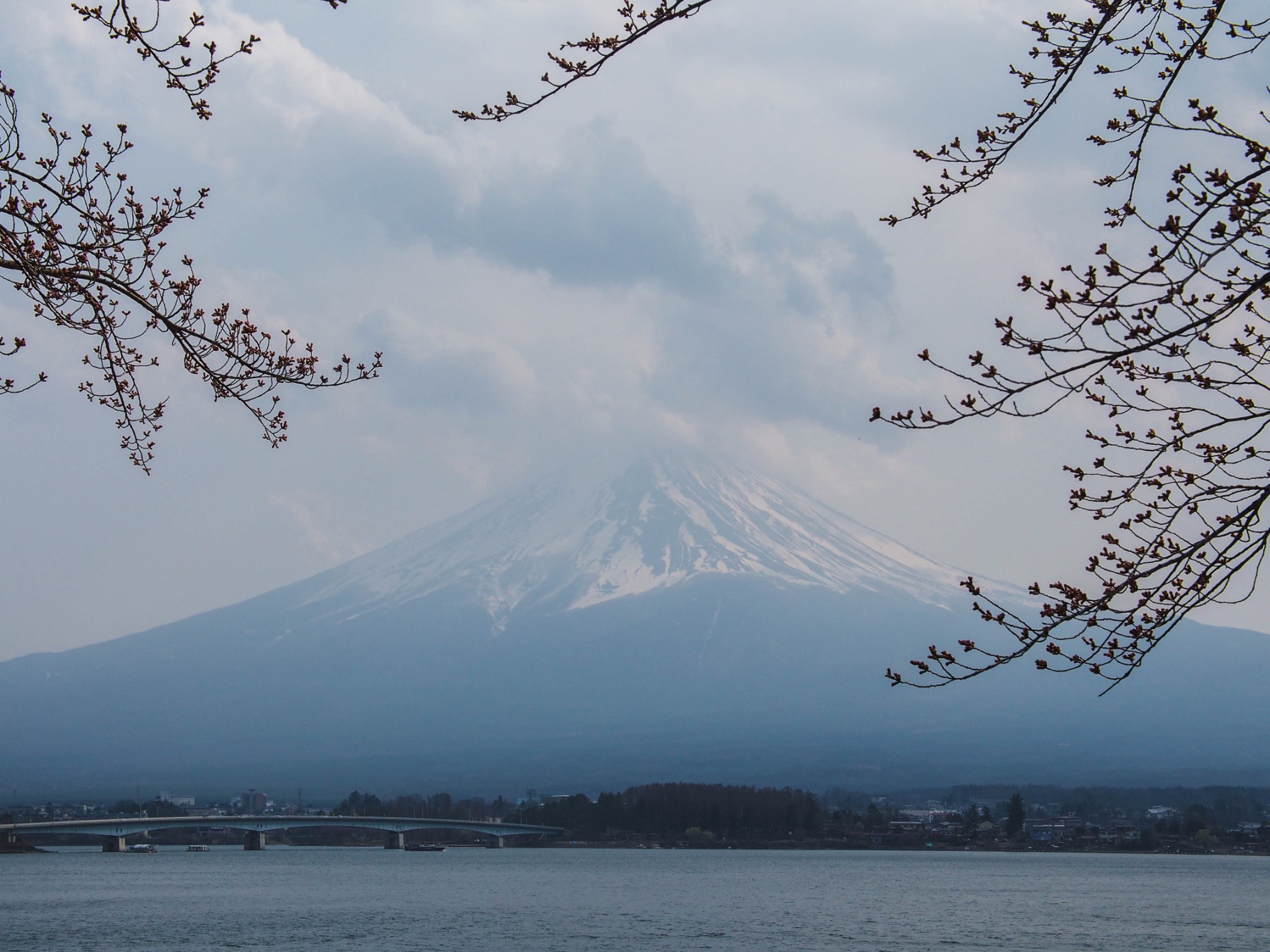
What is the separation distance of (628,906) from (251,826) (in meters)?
51.4

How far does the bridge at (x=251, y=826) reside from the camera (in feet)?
264

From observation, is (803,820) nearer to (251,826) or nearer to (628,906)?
(251,826)

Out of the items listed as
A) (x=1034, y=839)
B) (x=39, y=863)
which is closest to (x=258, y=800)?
(x=39, y=863)

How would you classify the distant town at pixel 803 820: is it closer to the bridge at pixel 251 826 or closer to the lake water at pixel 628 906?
the bridge at pixel 251 826

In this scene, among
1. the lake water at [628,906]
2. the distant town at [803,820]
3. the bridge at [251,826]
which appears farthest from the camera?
the distant town at [803,820]

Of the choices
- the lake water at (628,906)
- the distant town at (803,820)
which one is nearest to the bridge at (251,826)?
the distant town at (803,820)

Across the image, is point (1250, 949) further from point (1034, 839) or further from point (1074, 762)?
point (1074, 762)

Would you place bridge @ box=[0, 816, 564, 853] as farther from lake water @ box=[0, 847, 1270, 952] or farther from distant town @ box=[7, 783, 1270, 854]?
lake water @ box=[0, 847, 1270, 952]

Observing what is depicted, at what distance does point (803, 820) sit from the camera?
4026 inches

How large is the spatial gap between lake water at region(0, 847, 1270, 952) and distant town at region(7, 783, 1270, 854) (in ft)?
44.8

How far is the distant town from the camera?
102m

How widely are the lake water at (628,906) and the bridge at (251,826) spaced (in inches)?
98.5

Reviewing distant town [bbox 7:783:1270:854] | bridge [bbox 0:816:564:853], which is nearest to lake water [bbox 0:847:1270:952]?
bridge [bbox 0:816:564:853]

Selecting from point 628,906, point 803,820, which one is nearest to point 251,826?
point 803,820
